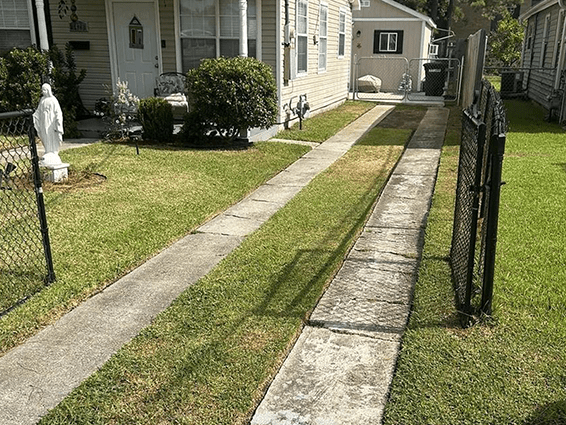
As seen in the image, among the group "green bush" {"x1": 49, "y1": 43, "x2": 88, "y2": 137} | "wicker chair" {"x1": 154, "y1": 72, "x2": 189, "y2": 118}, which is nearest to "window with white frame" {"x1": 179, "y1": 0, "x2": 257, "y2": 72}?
"wicker chair" {"x1": 154, "y1": 72, "x2": 189, "y2": 118}

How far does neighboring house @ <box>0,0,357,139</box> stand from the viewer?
10.8 m

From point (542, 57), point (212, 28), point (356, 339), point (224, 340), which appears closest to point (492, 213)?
point (356, 339)

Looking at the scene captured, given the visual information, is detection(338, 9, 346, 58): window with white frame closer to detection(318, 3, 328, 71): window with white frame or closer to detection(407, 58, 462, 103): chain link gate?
detection(318, 3, 328, 71): window with white frame

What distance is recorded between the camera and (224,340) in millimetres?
3408

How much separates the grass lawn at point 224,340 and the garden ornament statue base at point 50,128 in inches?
121

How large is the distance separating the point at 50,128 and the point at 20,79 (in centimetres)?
336

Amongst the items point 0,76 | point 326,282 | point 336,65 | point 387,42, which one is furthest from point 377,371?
point 387,42

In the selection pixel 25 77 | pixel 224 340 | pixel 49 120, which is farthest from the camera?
pixel 25 77

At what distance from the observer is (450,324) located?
3572mm

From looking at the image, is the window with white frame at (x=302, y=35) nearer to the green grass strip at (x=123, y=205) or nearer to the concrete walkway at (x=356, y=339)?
the green grass strip at (x=123, y=205)

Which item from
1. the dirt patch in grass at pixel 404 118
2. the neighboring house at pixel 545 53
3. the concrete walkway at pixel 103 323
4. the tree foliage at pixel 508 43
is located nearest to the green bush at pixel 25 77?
the concrete walkway at pixel 103 323

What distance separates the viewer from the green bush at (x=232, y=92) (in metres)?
9.16

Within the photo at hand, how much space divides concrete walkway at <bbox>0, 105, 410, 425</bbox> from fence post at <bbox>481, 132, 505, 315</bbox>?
2145mm

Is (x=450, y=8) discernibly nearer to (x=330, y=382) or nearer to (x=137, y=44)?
(x=137, y=44)
